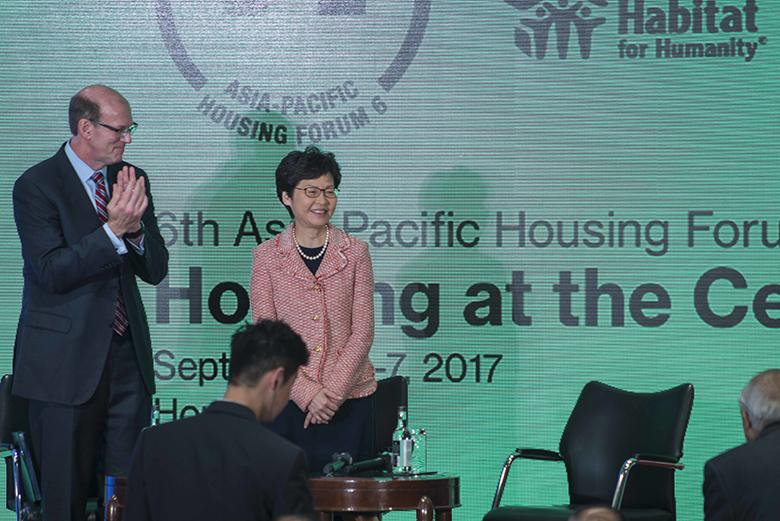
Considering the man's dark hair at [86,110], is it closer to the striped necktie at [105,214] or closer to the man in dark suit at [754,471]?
the striped necktie at [105,214]

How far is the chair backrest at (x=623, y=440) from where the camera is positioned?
17.4ft

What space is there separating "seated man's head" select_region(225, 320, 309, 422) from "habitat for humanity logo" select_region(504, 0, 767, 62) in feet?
11.6

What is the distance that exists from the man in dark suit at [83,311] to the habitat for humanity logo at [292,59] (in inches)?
65.5

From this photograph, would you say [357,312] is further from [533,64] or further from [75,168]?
[533,64]

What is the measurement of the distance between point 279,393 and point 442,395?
10.8 ft

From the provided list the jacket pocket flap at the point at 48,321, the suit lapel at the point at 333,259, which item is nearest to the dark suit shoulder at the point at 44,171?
the jacket pocket flap at the point at 48,321

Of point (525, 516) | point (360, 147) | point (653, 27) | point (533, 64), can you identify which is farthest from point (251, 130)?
point (525, 516)

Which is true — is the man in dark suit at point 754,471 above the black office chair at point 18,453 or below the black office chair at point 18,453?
above

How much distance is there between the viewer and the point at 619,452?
218 inches

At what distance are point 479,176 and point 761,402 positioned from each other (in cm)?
302

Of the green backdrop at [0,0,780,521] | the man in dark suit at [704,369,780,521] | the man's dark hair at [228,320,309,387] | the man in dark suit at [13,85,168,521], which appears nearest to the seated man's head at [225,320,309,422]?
the man's dark hair at [228,320,309,387]

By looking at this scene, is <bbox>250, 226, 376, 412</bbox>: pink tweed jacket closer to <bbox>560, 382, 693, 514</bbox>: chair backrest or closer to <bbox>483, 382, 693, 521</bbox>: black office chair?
<bbox>483, 382, 693, 521</bbox>: black office chair

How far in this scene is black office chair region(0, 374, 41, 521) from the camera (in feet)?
16.1

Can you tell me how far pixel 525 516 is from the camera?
5086mm
